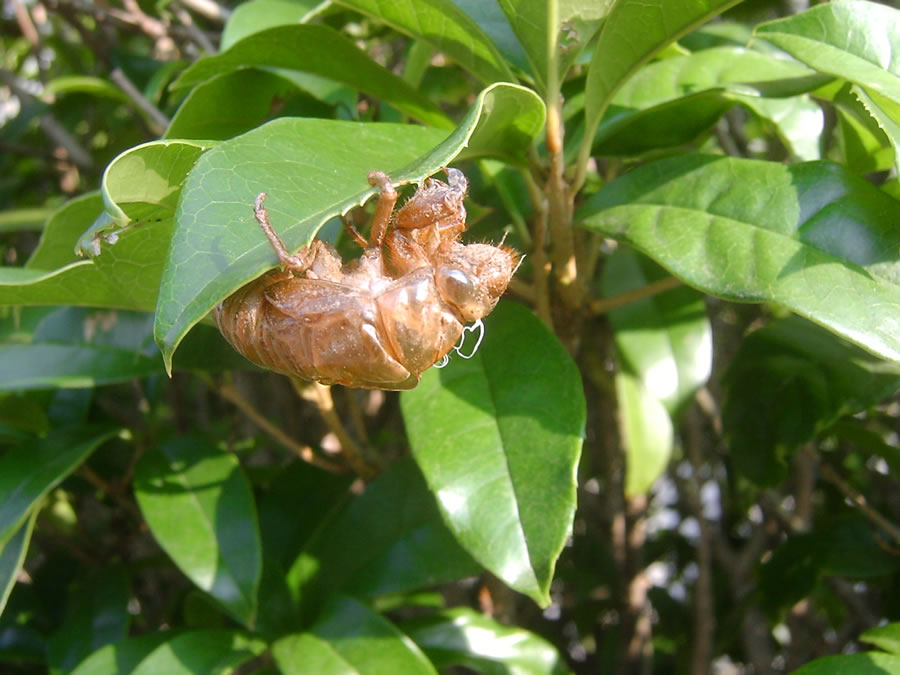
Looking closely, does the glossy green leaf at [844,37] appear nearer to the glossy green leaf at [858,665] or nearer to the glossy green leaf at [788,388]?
the glossy green leaf at [788,388]

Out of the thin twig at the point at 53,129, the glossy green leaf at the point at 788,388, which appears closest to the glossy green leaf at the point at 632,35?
the glossy green leaf at the point at 788,388

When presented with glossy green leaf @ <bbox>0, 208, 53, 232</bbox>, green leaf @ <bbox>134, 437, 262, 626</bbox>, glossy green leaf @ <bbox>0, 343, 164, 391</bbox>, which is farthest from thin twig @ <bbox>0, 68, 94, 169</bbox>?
green leaf @ <bbox>134, 437, 262, 626</bbox>

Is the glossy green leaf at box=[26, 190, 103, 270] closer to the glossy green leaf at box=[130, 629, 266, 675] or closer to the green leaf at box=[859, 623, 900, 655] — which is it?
the glossy green leaf at box=[130, 629, 266, 675]

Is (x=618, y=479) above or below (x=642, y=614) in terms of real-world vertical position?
above

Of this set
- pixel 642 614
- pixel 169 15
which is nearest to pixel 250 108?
pixel 169 15

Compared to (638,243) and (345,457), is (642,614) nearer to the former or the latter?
(345,457)

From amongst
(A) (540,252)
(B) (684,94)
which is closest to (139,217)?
(A) (540,252)

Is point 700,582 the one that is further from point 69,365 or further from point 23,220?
point 23,220
